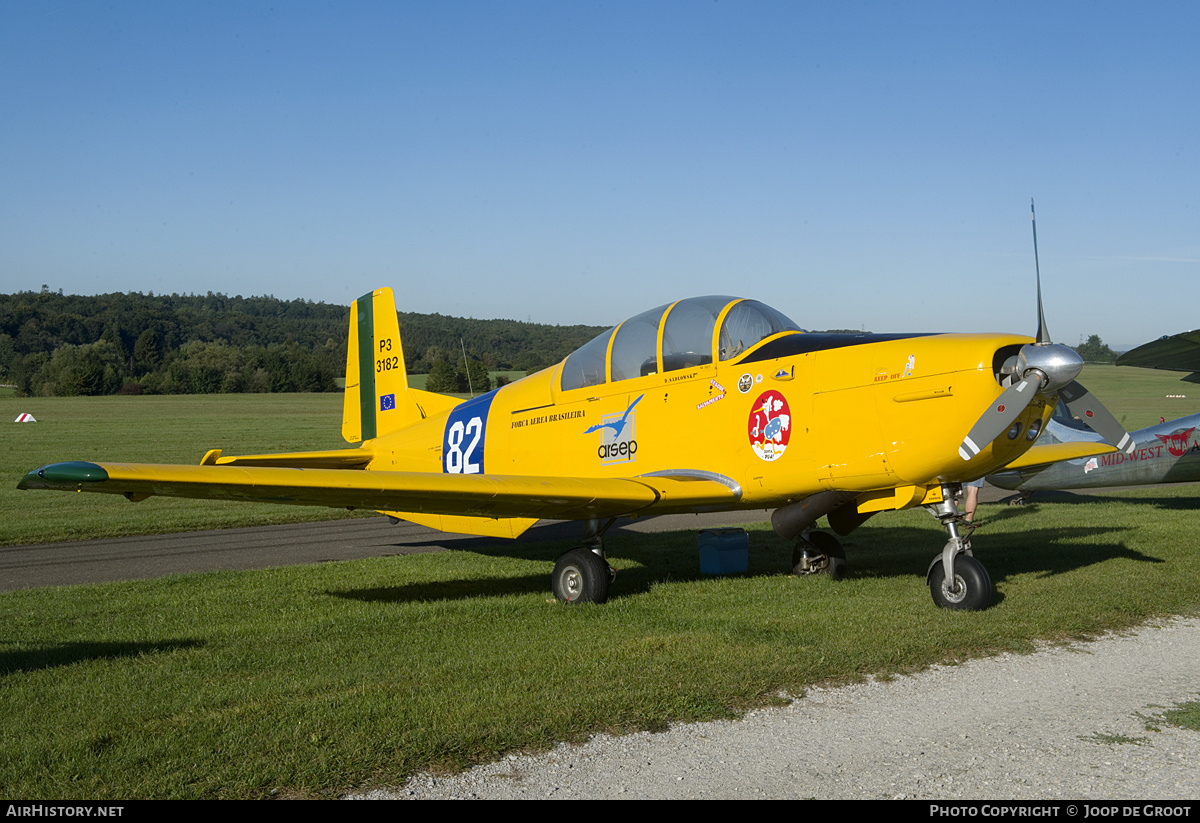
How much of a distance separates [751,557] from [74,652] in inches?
283

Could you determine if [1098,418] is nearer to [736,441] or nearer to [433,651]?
[736,441]

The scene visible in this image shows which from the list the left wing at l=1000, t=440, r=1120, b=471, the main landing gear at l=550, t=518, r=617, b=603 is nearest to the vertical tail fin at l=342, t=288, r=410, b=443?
the main landing gear at l=550, t=518, r=617, b=603

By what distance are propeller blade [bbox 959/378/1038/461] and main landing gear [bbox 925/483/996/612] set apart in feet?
2.53

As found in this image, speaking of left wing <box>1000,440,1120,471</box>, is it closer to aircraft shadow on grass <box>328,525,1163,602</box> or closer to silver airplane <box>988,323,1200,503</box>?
aircraft shadow on grass <box>328,525,1163,602</box>

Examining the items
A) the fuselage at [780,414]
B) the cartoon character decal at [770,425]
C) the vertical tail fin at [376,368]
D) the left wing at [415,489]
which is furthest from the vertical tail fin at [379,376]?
the cartoon character decal at [770,425]

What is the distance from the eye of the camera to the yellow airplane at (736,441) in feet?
22.6

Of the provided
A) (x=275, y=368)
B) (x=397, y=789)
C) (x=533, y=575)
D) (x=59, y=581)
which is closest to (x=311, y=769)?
(x=397, y=789)

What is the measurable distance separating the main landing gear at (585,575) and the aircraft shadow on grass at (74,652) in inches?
121

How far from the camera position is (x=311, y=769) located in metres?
4.08

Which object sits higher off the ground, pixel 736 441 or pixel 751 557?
Result: pixel 736 441

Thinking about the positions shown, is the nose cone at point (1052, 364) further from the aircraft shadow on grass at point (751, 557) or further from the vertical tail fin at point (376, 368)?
the vertical tail fin at point (376, 368)

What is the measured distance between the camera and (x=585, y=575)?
26.9 feet

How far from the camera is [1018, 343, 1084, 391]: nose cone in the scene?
Result: 6602 millimetres

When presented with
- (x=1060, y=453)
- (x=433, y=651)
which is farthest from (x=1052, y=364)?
(x=433, y=651)
